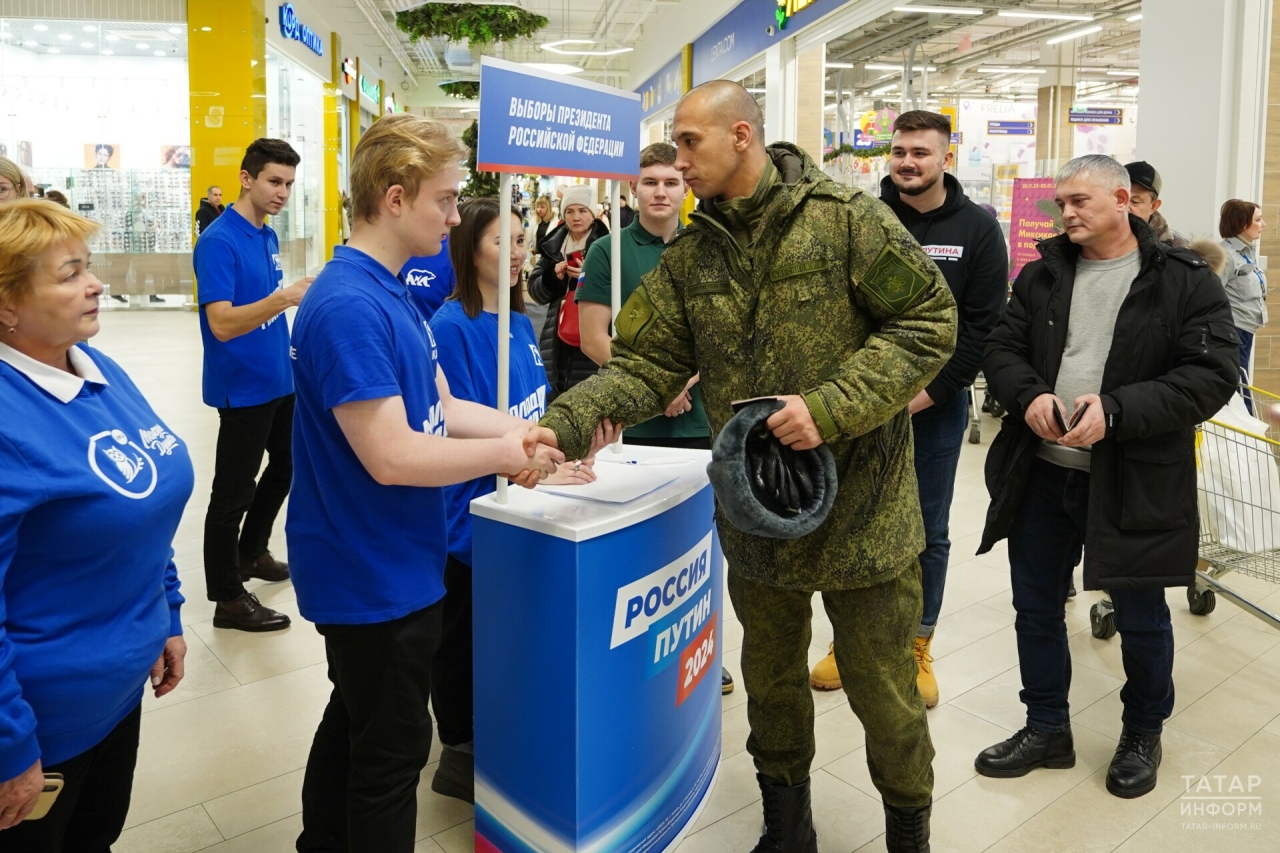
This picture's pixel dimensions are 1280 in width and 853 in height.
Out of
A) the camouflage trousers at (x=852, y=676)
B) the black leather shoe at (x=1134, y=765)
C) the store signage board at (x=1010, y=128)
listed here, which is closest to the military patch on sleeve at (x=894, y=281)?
the camouflage trousers at (x=852, y=676)

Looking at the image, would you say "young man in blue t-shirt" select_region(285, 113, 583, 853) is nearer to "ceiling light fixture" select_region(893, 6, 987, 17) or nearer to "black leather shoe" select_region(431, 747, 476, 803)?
"black leather shoe" select_region(431, 747, 476, 803)

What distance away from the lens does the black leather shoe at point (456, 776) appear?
257 centimetres

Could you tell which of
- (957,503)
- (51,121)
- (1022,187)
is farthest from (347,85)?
(957,503)

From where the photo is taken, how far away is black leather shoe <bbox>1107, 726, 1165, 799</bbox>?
2.65 metres

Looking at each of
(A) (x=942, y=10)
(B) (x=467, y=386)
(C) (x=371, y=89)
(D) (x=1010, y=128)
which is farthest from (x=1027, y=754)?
(C) (x=371, y=89)

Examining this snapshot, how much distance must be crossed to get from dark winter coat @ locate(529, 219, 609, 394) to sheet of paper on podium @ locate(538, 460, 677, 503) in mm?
1450

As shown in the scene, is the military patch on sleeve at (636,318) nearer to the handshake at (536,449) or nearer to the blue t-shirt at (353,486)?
the handshake at (536,449)

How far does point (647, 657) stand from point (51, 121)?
16.4 metres

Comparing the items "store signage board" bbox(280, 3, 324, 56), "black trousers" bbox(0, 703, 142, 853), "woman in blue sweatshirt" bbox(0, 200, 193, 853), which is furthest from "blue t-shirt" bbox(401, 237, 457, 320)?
"store signage board" bbox(280, 3, 324, 56)

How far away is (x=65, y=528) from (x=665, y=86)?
1787 centimetres

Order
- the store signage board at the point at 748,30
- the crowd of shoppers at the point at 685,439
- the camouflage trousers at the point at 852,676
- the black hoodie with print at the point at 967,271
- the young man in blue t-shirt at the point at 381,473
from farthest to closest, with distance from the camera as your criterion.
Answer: the store signage board at the point at 748,30
the black hoodie with print at the point at 967,271
the camouflage trousers at the point at 852,676
the young man in blue t-shirt at the point at 381,473
the crowd of shoppers at the point at 685,439

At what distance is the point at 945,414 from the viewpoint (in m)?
3.07

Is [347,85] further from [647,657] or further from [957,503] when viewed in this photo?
[647,657]

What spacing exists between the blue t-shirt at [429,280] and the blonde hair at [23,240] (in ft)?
7.52
